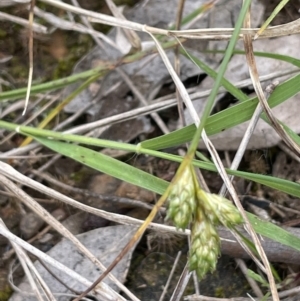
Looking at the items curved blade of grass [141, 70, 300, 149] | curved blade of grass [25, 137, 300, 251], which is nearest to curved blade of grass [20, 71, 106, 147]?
curved blade of grass [25, 137, 300, 251]

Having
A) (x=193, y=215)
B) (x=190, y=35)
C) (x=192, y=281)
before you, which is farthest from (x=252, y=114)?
(x=192, y=281)

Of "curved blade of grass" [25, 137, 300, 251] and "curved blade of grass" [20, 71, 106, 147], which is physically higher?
"curved blade of grass" [20, 71, 106, 147]

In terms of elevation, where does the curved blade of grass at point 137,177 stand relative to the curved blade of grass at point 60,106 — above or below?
below

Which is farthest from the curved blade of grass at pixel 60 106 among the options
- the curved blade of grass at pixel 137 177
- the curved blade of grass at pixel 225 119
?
the curved blade of grass at pixel 225 119

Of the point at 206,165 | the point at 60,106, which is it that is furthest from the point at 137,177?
the point at 60,106

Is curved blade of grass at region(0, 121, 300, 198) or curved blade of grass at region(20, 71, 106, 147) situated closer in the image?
curved blade of grass at region(0, 121, 300, 198)

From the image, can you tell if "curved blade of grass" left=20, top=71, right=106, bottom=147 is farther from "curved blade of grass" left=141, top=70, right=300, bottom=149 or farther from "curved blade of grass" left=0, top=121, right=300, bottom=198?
"curved blade of grass" left=141, top=70, right=300, bottom=149

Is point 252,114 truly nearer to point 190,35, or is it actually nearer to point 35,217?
point 190,35

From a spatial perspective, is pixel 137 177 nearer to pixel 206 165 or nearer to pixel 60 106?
pixel 206 165

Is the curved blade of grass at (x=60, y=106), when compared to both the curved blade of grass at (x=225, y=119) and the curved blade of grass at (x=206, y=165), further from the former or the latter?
the curved blade of grass at (x=225, y=119)
